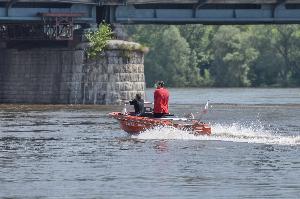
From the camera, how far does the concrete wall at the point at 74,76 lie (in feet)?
304

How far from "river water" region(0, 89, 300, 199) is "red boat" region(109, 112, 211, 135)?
265 mm

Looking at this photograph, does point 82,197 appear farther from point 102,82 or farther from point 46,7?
point 46,7

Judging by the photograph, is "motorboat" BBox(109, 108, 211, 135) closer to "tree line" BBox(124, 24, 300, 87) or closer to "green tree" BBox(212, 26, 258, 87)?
"green tree" BBox(212, 26, 258, 87)

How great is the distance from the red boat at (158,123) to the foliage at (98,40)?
133 feet

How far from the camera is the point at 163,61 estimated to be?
170375 mm

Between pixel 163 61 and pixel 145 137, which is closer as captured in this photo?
pixel 145 137

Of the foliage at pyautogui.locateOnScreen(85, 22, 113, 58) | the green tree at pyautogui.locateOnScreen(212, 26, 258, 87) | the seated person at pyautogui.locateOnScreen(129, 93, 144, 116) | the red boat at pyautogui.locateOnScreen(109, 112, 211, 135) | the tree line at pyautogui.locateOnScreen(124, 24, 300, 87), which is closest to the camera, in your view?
the red boat at pyautogui.locateOnScreen(109, 112, 211, 135)

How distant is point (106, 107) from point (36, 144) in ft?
130

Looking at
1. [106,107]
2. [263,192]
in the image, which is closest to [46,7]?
[106,107]

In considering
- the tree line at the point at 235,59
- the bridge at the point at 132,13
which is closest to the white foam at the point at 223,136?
the bridge at the point at 132,13

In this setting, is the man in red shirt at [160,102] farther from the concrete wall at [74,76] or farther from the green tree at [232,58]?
the green tree at [232,58]

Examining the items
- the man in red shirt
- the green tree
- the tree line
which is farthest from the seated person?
the tree line

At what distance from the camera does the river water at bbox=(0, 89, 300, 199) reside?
31.5m

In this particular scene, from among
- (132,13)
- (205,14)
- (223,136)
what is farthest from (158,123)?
(205,14)
